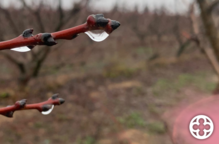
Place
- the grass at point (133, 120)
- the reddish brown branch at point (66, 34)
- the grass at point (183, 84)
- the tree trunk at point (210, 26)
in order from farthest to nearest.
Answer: the grass at point (183, 84)
the grass at point (133, 120)
the tree trunk at point (210, 26)
the reddish brown branch at point (66, 34)

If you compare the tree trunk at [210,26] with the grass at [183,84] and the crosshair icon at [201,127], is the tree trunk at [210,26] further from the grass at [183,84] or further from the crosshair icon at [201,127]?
the grass at [183,84]

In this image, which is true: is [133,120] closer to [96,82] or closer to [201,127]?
[96,82]

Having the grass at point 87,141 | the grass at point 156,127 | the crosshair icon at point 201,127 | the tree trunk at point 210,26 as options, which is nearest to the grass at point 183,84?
the grass at point 156,127

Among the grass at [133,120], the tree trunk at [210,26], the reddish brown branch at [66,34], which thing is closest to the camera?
the reddish brown branch at [66,34]

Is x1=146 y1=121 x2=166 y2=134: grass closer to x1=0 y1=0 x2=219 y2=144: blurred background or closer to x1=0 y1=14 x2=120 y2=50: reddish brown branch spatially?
x1=0 y1=0 x2=219 y2=144: blurred background

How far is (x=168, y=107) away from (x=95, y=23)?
4862 mm

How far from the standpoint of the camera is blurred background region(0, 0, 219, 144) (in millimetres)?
3410

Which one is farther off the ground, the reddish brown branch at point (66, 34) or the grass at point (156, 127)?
the reddish brown branch at point (66, 34)

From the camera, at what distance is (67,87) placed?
5.79 m

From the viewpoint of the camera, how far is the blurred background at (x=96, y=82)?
3410 mm

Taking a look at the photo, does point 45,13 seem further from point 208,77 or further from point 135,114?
point 208,77

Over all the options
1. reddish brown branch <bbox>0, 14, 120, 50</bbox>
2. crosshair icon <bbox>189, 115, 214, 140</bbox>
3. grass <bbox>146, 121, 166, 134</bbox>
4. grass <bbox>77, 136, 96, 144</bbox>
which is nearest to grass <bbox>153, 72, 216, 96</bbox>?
grass <bbox>146, 121, 166, 134</bbox>

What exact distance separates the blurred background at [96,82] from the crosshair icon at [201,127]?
219 mm

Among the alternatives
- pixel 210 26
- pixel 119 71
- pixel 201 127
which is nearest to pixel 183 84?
pixel 119 71
